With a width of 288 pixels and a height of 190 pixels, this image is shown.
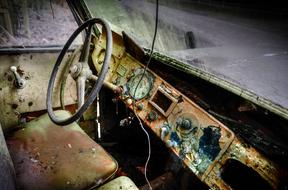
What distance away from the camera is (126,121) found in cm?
200

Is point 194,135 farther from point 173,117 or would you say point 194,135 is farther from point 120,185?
point 120,185

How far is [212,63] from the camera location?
2109 mm

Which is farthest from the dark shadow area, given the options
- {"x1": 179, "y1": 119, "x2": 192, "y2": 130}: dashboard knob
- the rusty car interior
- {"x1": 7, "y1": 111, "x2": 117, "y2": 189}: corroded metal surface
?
{"x1": 7, "y1": 111, "x2": 117, "y2": 189}: corroded metal surface

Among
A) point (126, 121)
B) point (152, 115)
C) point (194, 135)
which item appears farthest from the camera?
point (126, 121)

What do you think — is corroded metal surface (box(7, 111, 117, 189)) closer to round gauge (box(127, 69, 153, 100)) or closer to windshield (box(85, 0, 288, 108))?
round gauge (box(127, 69, 153, 100))

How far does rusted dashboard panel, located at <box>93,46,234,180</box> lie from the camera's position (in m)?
1.48

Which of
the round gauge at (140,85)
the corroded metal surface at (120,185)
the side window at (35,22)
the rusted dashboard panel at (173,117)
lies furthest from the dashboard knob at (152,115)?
the side window at (35,22)

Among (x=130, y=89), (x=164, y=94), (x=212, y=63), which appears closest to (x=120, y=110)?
(x=130, y=89)

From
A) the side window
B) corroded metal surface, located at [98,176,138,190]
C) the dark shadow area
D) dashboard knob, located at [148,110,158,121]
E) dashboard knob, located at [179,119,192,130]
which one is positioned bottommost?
corroded metal surface, located at [98,176,138,190]

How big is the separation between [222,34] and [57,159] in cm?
264

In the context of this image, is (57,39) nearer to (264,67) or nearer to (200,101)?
(200,101)

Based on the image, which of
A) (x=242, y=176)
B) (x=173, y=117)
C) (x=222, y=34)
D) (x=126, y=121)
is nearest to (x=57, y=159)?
(x=126, y=121)

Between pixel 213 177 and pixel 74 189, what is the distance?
2.68ft

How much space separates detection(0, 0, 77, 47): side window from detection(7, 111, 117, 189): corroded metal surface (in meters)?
0.76
